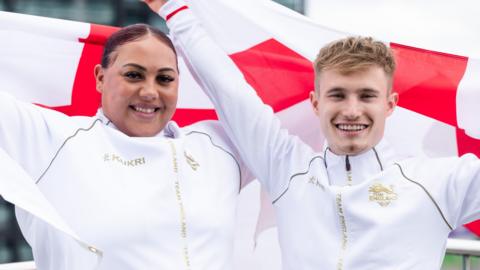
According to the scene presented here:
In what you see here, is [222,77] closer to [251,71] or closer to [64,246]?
[251,71]

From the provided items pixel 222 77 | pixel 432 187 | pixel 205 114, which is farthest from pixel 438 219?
pixel 205 114

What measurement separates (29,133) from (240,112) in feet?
2.99

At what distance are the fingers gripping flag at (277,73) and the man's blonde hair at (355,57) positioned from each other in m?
0.55

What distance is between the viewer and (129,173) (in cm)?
297

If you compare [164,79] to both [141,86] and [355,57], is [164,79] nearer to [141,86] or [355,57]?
[141,86]

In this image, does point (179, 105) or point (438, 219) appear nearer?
point (438, 219)

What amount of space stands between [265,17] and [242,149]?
34.4 inches

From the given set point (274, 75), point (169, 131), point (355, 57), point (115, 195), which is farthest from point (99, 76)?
point (355, 57)

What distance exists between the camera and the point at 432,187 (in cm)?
290

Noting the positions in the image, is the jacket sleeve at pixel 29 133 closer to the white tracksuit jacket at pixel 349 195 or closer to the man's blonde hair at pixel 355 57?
the white tracksuit jacket at pixel 349 195

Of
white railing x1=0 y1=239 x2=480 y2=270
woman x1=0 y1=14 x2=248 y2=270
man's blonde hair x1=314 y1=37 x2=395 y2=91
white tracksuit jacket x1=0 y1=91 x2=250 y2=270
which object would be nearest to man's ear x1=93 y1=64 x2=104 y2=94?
woman x1=0 y1=14 x2=248 y2=270

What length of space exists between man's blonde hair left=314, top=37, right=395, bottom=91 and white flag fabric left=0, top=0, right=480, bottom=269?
1.79ft

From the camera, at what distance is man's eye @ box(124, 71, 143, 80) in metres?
3.05

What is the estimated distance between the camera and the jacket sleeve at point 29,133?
275 centimetres
